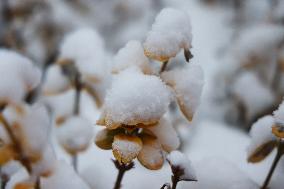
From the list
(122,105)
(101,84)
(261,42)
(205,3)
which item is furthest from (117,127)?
(205,3)

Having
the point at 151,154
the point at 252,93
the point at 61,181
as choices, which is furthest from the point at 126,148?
the point at 252,93

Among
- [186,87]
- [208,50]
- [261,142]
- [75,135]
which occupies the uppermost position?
[186,87]

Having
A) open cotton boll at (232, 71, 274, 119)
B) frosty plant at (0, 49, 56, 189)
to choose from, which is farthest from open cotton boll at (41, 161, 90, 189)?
open cotton boll at (232, 71, 274, 119)

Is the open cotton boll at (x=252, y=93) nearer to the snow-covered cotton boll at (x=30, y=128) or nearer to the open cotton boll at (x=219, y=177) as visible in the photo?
the open cotton boll at (x=219, y=177)

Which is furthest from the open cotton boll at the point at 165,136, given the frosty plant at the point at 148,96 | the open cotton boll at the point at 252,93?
the open cotton boll at the point at 252,93

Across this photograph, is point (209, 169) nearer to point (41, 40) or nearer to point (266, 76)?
point (266, 76)

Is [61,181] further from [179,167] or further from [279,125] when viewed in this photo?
[279,125]
